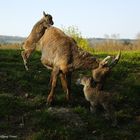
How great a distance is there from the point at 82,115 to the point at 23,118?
4.48 ft

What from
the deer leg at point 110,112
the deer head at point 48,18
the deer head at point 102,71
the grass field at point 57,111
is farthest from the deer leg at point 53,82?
the deer head at point 48,18

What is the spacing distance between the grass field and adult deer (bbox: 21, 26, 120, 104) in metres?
0.64

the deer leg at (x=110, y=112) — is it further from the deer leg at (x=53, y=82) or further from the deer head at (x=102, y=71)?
the deer leg at (x=53, y=82)

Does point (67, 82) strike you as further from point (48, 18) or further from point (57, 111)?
point (48, 18)

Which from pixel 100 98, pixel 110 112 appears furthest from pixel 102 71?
pixel 110 112

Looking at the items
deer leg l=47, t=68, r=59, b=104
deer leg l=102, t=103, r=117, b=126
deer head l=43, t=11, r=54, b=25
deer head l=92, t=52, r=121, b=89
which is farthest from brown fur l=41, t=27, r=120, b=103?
deer leg l=102, t=103, r=117, b=126

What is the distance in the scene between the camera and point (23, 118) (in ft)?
36.9

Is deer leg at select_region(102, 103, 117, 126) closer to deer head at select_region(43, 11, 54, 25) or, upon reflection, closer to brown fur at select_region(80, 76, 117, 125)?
brown fur at select_region(80, 76, 117, 125)

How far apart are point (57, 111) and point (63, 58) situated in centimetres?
138

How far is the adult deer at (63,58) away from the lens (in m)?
11.9

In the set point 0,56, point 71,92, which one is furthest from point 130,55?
point 71,92

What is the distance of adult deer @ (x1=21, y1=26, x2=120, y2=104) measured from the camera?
11.9 m

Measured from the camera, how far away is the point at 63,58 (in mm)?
11961

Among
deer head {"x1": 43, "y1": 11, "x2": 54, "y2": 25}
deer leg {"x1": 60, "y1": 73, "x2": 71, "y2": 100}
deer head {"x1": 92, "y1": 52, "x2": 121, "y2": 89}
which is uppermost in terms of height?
deer head {"x1": 43, "y1": 11, "x2": 54, "y2": 25}
